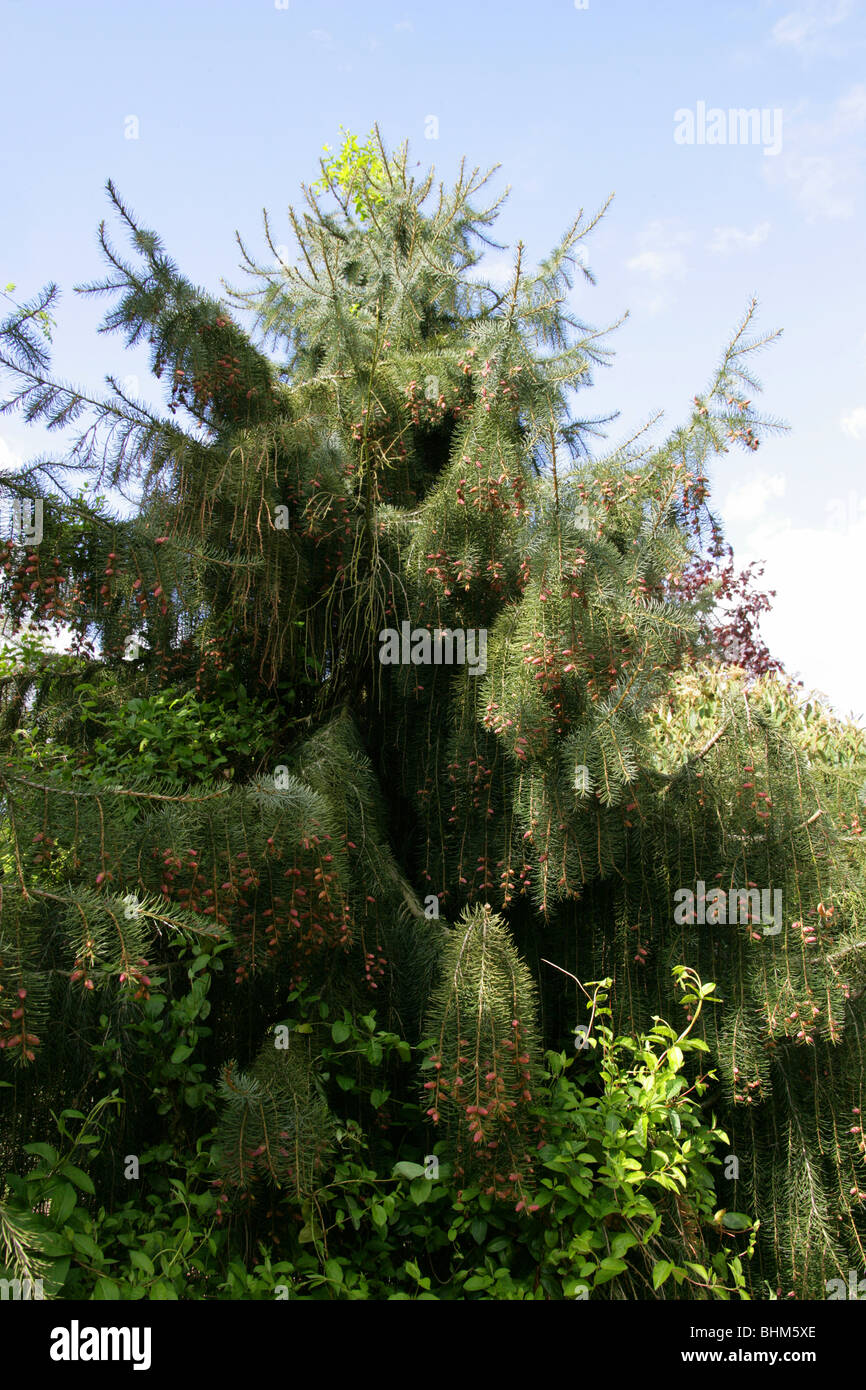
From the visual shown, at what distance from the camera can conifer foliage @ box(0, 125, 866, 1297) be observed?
2.27 meters

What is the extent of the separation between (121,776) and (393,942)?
3.20 feet

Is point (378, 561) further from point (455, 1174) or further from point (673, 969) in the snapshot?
point (455, 1174)

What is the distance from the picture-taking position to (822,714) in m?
4.58

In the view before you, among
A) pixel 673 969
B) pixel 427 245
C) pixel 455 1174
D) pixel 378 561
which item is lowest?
pixel 455 1174

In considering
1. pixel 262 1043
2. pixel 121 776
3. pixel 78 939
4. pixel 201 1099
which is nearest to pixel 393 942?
pixel 262 1043

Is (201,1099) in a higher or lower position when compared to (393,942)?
lower

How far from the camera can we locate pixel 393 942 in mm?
2914

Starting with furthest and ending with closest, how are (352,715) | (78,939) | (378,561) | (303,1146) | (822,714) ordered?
(822,714), (352,715), (378,561), (303,1146), (78,939)

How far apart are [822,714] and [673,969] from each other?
2.24 meters

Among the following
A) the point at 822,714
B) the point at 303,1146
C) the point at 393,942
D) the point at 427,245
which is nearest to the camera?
the point at 303,1146

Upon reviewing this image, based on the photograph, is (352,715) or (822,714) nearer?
(352,715)

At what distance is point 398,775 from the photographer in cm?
354

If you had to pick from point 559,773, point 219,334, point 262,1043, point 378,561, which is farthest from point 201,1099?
point 219,334

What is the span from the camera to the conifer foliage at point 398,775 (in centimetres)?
227
